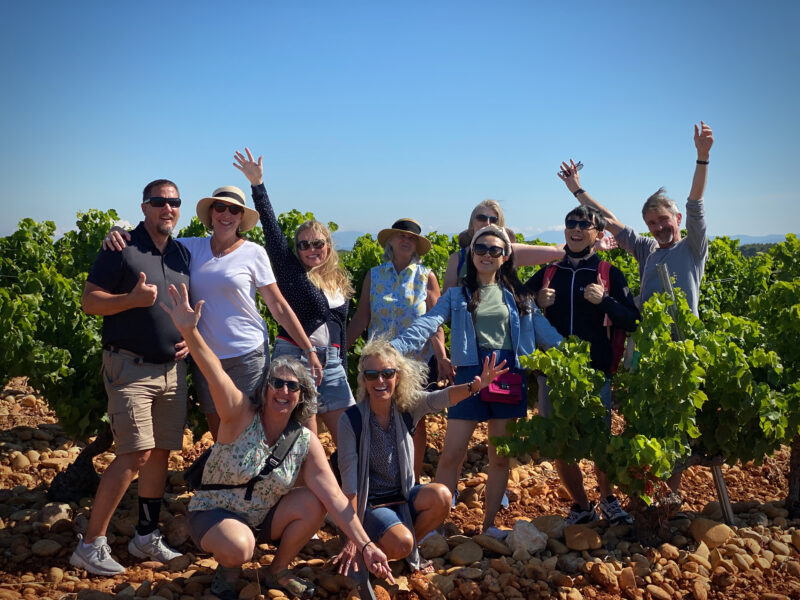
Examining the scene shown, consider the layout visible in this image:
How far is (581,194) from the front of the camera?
17.9ft

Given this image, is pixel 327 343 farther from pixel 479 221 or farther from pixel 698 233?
pixel 698 233

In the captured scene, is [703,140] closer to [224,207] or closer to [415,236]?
[415,236]

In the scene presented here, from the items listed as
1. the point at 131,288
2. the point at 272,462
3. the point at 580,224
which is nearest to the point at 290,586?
the point at 272,462

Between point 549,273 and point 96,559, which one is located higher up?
point 549,273

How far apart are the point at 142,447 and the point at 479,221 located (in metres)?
2.70

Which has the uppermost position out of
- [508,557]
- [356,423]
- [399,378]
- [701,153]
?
[701,153]

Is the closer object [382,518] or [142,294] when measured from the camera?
[382,518]

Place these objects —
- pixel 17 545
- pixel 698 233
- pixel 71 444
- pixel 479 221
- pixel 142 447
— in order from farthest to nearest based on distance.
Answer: pixel 71 444 → pixel 479 221 → pixel 698 233 → pixel 17 545 → pixel 142 447

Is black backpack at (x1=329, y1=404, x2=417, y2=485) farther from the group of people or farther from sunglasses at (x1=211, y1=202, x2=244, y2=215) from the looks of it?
sunglasses at (x1=211, y1=202, x2=244, y2=215)

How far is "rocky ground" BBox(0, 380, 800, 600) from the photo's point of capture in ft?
12.6

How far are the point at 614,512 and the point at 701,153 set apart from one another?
8.24 ft

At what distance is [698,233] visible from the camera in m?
4.68

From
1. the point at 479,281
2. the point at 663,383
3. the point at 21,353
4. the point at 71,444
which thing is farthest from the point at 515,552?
the point at 71,444

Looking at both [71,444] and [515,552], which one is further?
[71,444]
